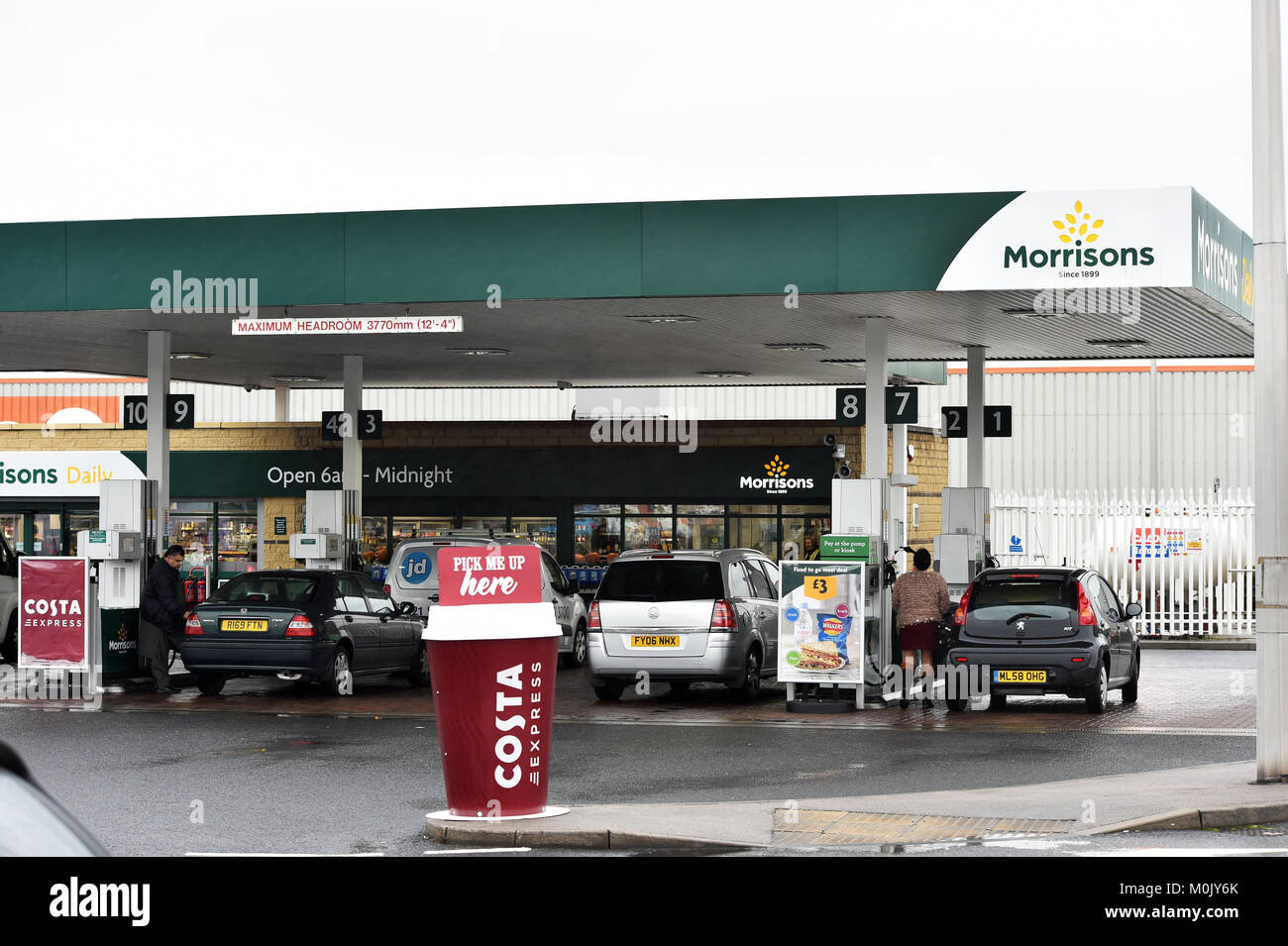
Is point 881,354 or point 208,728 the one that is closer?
point 208,728

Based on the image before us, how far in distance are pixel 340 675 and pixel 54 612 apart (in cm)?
335

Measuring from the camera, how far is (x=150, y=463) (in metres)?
21.3

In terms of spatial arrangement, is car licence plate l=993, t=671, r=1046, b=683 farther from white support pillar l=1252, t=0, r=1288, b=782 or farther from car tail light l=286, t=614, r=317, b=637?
car tail light l=286, t=614, r=317, b=637

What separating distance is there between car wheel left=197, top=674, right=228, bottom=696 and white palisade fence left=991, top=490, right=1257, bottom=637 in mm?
14455

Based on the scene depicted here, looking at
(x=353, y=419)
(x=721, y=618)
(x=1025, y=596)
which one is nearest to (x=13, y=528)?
(x=353, y=419)

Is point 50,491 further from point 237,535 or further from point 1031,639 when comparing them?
point 1031,639

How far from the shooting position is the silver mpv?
57.3 ft

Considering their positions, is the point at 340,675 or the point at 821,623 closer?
the point at 821,623

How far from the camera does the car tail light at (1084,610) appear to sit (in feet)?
54.8

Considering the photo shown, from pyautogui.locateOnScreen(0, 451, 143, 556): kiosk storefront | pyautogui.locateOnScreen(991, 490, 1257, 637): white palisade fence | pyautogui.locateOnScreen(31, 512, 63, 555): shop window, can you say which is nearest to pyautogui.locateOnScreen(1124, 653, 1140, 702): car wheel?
pyautogui.locateOnScreen(991, 490, 1257, 637): white palisade fence

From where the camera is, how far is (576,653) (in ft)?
77.2
